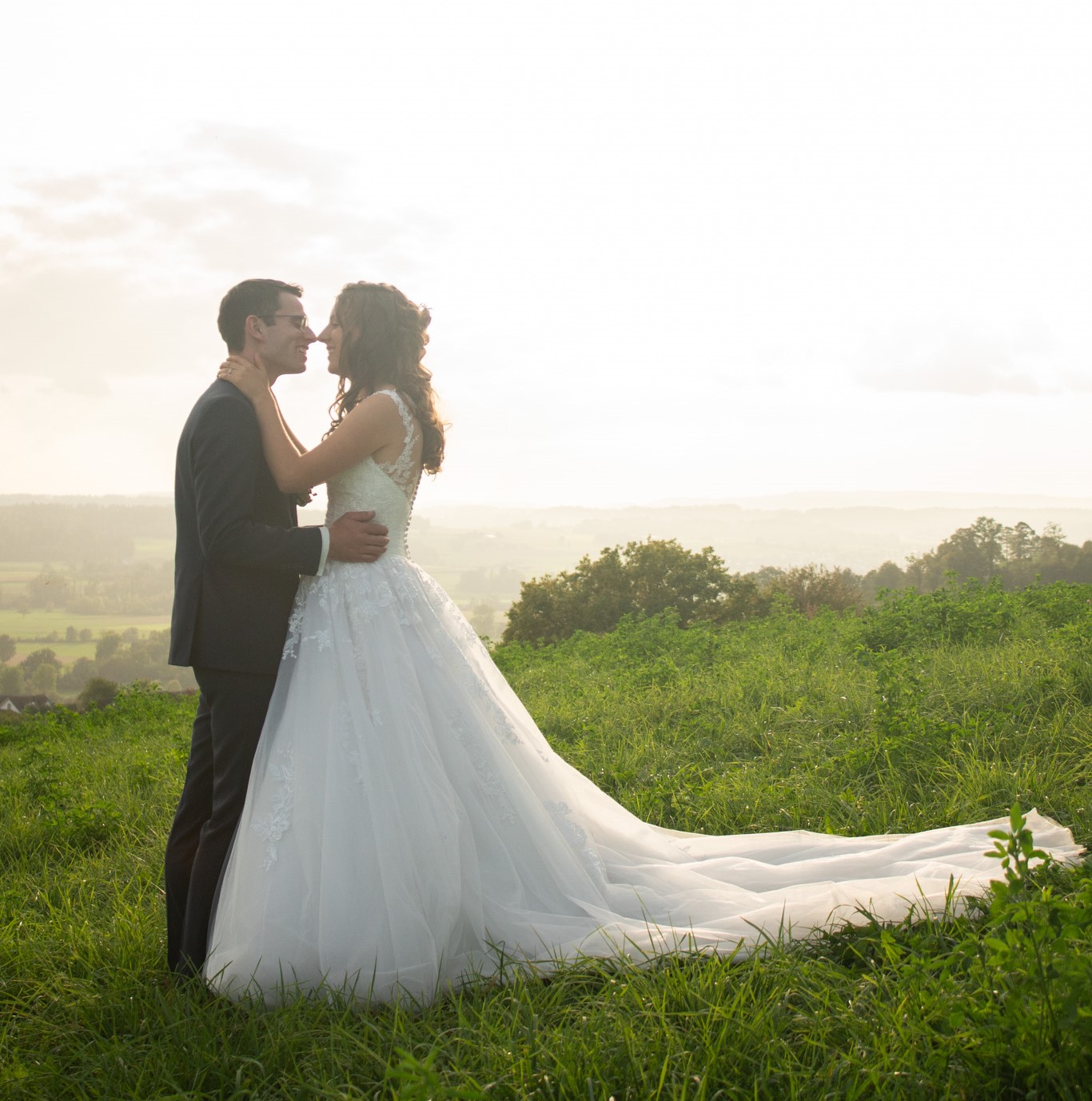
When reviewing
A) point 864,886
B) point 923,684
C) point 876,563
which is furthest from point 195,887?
point 876,563

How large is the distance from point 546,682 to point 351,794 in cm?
600

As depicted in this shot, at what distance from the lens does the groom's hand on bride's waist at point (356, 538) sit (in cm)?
351

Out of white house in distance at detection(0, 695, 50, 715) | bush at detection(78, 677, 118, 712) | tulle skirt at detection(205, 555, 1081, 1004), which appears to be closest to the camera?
tulle skirt at detection(205, 555, 1081, 1004)

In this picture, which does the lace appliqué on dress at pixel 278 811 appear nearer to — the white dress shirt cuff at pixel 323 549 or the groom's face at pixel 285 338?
the white dress shirt cuff at pixel 323 549

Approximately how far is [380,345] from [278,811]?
1874 mm

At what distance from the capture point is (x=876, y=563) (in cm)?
2103

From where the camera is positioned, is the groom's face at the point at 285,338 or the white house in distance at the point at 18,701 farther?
the white house in distance at the point at 18,701

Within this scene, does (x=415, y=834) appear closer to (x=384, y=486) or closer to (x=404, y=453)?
(x=384, y=486)

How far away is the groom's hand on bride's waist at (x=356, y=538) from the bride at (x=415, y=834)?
0.08 meters

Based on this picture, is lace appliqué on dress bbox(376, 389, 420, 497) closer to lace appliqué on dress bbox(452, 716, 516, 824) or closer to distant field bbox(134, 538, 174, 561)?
lace appliqué on dress bbox(452, 716, 516, 824)

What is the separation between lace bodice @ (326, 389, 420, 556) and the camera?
3.62 metres

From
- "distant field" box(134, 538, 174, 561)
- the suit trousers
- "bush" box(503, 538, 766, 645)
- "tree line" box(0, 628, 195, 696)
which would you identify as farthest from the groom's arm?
"distant field" box(134, 538, 174, 561)

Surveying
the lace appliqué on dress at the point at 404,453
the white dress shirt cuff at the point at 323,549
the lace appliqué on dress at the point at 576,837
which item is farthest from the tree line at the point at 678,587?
the white dress shirt cuff at the point at 323,549

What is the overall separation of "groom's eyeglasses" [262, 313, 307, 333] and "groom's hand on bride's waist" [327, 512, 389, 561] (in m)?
0.78
